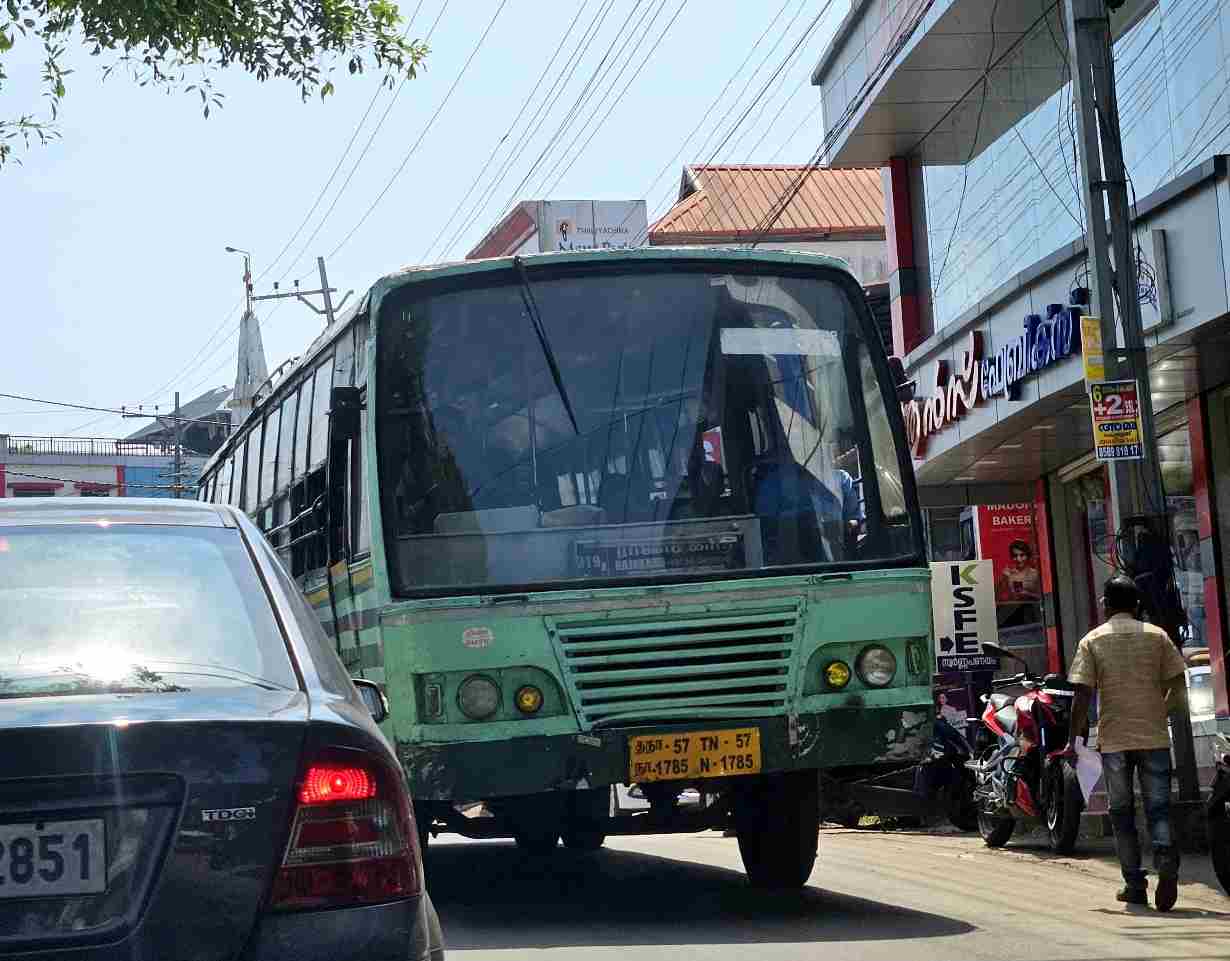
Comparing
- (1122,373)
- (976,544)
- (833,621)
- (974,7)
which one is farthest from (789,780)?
(976,544)

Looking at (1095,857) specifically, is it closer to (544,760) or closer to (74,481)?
(544,760)

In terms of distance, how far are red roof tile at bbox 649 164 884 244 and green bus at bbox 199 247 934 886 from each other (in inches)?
1696

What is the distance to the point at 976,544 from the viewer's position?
28.3 metres

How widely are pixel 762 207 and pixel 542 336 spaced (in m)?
46.0

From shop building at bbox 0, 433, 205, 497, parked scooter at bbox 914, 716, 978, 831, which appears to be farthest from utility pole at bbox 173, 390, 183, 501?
parked scooter at bbox 914, 716, 978, 831

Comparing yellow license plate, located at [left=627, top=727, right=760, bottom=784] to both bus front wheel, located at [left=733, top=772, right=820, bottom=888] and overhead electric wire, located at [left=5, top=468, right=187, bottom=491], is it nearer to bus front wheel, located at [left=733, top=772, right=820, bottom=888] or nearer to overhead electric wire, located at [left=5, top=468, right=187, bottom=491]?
bus front wheel, located at [left=733, top=772, right=820, bottom=888]

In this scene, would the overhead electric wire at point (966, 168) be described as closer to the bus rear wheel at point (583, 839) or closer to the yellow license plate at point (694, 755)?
the bus rear wheel at point (583, 839)

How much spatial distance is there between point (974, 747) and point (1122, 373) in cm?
332

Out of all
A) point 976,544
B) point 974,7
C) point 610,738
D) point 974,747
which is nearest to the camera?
point 610,738

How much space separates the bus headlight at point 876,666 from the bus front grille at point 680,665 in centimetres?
36

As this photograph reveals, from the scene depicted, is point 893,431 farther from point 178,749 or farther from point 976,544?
point 976,544

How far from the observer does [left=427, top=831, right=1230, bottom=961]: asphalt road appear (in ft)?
27.5

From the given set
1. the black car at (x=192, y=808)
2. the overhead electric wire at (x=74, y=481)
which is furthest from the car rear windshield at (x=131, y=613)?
the overhead electric wire at (x=74, y=481)

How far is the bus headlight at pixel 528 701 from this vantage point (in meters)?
8.98
